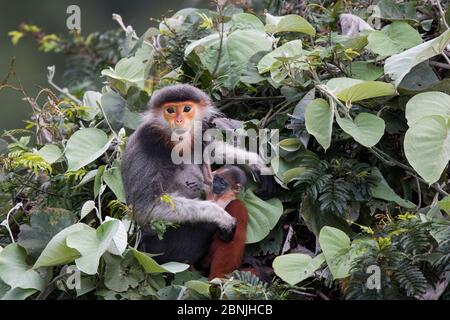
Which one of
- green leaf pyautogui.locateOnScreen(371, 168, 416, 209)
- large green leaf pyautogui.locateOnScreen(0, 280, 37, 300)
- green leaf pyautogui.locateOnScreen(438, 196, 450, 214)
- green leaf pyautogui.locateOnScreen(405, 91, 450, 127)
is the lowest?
large green leaf pyautogui.locateOnScreen(0, 280, 37, 300)

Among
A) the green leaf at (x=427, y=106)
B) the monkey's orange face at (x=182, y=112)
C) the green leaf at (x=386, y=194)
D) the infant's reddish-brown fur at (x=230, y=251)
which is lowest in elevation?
the infant's reddish-brown fur at (x=230, y=251)

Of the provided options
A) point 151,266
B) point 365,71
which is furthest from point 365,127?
point 151,266

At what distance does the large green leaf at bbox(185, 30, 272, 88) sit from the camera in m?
5.32

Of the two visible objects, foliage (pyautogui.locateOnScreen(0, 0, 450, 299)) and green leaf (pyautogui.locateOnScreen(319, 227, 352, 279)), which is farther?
foliage (pyautogui.locateOnScreen(0, 0, 450, 299))

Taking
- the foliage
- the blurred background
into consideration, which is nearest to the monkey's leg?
the foliage

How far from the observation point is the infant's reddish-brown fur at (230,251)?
15.5 feet

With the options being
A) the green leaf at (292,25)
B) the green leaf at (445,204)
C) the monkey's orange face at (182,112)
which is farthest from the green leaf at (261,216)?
the green leaf at (292,25)

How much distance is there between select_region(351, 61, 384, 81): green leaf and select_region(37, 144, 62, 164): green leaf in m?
1.62

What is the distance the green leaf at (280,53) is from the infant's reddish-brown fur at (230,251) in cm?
76

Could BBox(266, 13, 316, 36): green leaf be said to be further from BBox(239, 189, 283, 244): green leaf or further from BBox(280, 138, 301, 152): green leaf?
BBox(239, 189, 283, 244): green leaf

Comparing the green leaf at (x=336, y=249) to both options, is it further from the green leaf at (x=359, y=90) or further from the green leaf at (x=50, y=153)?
the green leaf at (x=50, y=153)

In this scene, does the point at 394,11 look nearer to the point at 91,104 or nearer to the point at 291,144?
the point at 291,144

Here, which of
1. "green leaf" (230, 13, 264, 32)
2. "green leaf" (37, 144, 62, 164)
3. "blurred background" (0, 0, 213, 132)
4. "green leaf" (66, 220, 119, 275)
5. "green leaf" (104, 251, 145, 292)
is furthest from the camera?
"blurred background" (0, 0, 213, 132)

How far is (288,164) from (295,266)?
0.74 m
